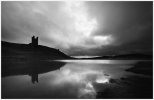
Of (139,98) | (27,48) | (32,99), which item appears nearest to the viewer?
(32,99)

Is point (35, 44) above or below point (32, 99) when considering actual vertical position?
above

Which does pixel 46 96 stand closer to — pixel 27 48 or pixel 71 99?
pixel 71 99

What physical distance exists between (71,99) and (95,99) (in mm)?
2308

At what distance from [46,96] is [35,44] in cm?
19692

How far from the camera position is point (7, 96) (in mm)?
10539

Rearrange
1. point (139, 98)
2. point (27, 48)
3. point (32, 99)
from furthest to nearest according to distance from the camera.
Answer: point (27, 48) → point (139, 98) → point (32, 99)

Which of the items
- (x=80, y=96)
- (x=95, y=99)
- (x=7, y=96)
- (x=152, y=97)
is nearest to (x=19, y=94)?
(x=7, y=96)

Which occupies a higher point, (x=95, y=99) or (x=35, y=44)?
(x=35, y=44)

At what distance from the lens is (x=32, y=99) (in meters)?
9.34

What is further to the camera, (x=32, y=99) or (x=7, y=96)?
(x=7, y=96)

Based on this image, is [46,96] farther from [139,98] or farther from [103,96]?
[139,98]

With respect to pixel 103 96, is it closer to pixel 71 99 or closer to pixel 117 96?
pixel 117 96

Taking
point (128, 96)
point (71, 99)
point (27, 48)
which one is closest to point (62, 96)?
point (71, 99)

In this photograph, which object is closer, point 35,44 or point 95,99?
point 95,99
